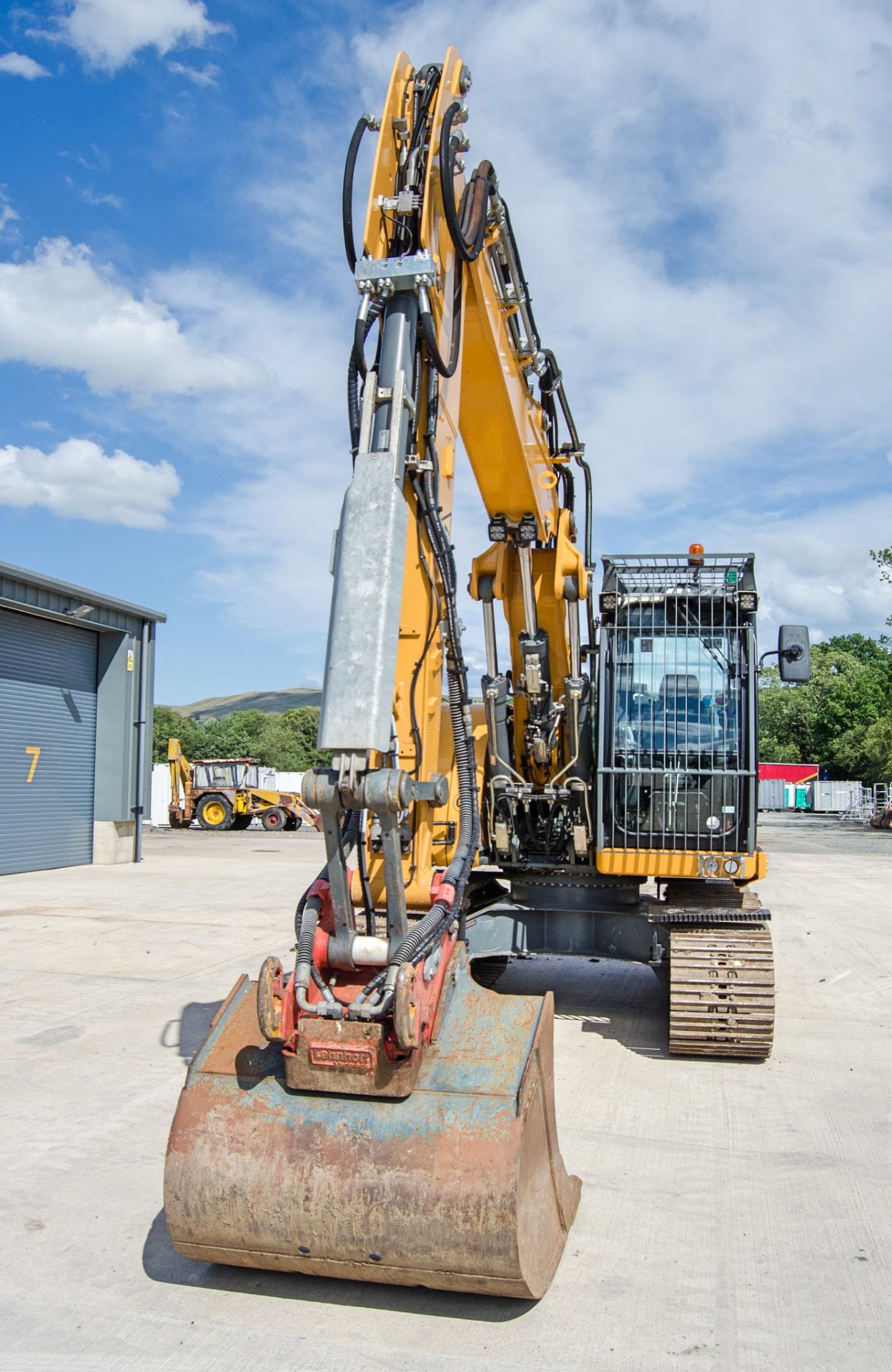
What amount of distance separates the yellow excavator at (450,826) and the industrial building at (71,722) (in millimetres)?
11676

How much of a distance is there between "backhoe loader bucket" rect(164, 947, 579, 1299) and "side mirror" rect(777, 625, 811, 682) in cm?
365

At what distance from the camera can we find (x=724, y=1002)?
653 cm

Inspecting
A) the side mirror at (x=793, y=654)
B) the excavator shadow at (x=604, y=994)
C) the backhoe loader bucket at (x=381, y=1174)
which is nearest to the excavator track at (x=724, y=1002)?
the excavator shadow at (x=604, y=994)

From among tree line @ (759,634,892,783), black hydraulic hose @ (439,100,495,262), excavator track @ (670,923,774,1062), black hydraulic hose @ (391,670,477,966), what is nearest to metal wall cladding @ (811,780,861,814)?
tree line @ (759,634,892,783)

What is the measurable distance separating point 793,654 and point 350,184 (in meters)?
3.84

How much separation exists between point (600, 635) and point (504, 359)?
6.30 ft

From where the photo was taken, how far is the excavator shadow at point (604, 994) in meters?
7.37

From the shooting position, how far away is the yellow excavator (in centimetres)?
359

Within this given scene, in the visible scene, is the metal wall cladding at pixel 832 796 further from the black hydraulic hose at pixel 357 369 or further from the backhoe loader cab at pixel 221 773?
the black hydraulic hose at pixel 357 369

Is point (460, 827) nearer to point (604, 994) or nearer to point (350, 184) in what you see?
point (350, 184)

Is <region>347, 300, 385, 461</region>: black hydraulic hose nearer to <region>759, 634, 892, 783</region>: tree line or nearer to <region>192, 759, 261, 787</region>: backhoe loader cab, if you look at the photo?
<region>192, 759, 261, 787</region>: backhoe loader cab

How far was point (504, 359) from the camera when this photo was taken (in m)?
6.36

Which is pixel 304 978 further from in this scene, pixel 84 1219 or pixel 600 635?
pixel 600 635

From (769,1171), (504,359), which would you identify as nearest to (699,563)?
(504,359)
